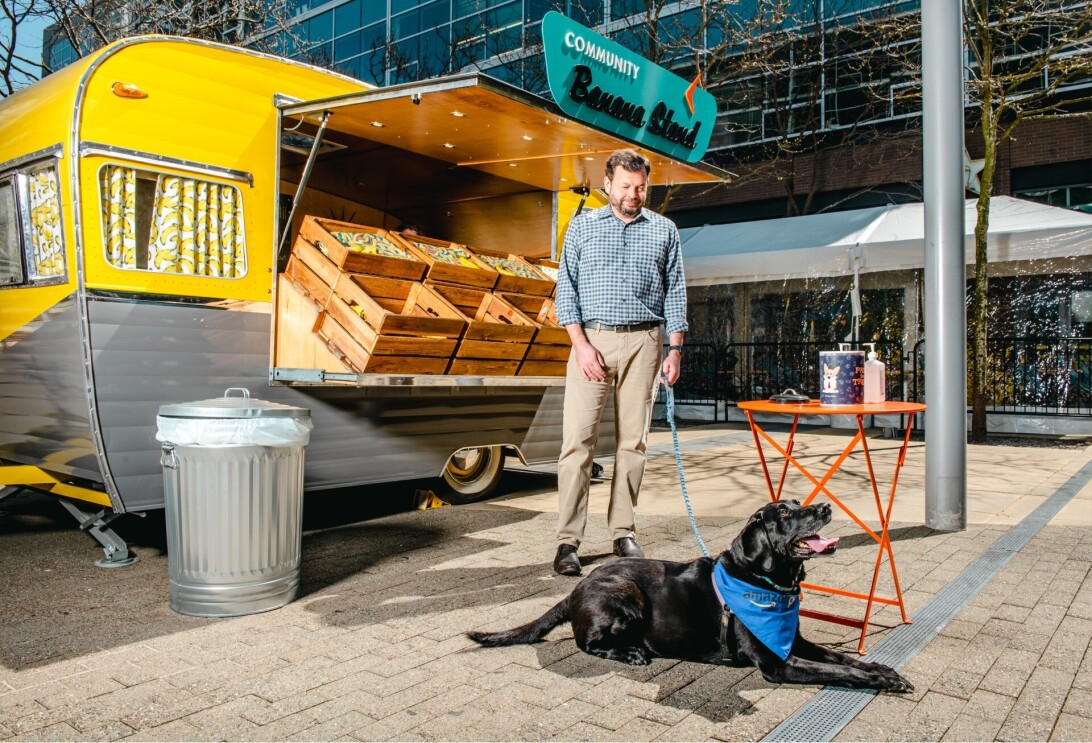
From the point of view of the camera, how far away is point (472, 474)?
768 cm

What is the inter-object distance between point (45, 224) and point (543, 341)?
3.34 m

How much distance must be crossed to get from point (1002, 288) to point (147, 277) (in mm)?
12350

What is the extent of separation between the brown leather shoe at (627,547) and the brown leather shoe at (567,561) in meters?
0.24

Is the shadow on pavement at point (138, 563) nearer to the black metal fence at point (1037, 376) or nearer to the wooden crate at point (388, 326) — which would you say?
the wooden crate at point (388, 326)

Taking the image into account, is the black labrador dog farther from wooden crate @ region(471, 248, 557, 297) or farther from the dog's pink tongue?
wooden crate @ region(471, 248, 557, 297)

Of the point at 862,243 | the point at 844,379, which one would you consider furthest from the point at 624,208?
the point at 862,243

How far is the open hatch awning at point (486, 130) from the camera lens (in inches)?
211

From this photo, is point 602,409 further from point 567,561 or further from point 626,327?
point 567,561

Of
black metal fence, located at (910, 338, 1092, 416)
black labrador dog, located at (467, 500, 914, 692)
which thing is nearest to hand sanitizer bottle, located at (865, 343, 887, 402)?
black labrador dog, located at (467, 500, 914, 692)

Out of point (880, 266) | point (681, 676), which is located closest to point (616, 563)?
point (681, 676)

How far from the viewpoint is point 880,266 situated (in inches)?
504

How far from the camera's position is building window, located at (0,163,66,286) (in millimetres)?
5184

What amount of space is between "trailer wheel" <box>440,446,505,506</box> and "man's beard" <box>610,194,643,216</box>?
2987mm

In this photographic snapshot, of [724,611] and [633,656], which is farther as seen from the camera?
[633,656]
